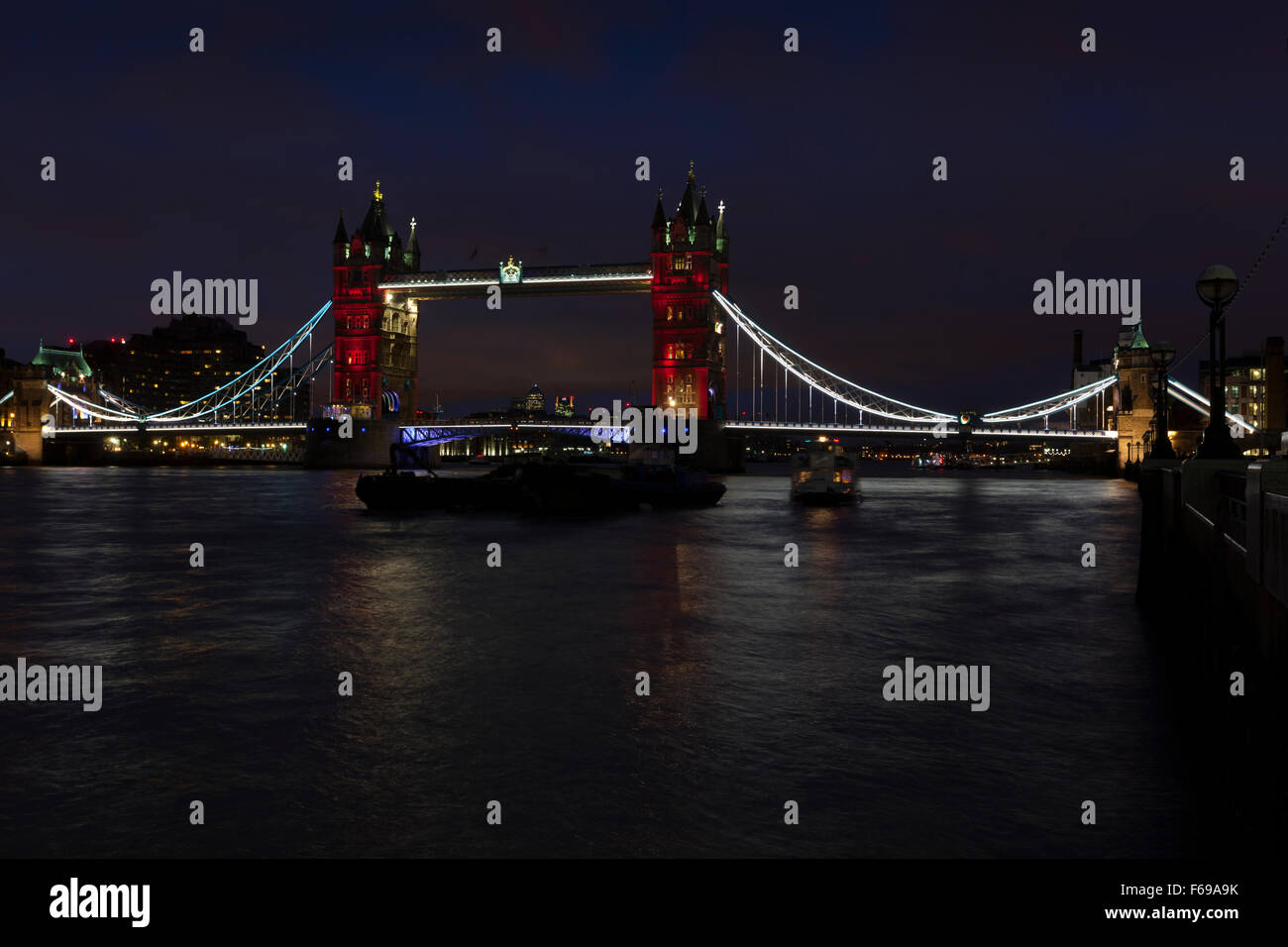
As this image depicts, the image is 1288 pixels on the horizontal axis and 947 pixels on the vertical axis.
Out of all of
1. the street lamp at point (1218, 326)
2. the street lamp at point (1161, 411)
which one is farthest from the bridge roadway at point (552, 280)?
the street lamp at point (1218, 326)

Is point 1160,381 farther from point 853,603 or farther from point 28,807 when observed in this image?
point 28,807

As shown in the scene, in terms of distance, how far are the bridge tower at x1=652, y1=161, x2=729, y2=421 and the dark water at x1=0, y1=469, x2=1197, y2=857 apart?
3230 inches

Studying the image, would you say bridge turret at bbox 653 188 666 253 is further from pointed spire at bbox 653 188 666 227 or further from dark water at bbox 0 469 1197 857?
dark water at bbox 0 469 1197 857

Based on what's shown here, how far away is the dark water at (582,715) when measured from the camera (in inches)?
280

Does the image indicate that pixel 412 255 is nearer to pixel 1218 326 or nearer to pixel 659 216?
pixel 659 216

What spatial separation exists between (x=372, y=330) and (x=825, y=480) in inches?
3178

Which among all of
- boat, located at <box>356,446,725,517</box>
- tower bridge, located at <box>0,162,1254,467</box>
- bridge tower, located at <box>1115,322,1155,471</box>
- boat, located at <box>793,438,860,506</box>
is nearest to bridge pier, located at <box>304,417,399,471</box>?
tower bridge, located at <box>0,162,1254,467</box>

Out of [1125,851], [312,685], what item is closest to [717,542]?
[312,685]

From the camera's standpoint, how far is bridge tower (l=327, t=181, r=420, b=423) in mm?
119125

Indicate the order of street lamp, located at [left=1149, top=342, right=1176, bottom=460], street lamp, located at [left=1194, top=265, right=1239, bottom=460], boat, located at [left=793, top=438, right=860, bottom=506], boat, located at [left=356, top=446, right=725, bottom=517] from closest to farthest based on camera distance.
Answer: street lamp, located at [left=1194, top=265, right=1239, bottom=460], street lamp, located at [left=1149, top=342, right=1176, bottom=460], boat, located at [left=356, top=446, right=725, bottom=517], boat, located at [left=793, top=438, right=860, bottom=506]

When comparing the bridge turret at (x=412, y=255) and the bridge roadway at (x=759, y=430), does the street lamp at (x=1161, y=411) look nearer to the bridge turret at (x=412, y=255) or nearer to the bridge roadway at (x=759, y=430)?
the bridge roadway at (x=759, y=430)

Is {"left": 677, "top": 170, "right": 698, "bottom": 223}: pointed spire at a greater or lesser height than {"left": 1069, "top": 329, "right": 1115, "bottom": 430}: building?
greater

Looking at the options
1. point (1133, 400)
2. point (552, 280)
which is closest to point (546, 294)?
point (552, 280)
